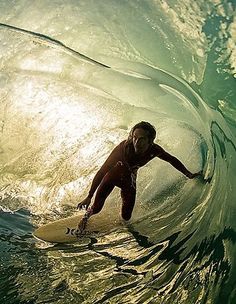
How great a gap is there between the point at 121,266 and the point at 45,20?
3.07 metres

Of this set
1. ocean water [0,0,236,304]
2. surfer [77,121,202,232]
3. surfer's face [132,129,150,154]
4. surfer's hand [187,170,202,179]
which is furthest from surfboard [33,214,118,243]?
surfer's face [132,129,150,154]

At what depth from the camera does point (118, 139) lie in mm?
5867

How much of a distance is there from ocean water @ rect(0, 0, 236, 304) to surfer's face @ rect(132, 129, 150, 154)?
3.27ft

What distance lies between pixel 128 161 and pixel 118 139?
5.07ft

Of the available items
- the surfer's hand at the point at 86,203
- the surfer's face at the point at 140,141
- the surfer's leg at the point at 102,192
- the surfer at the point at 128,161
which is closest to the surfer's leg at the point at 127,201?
the surfer at the point at 128,161

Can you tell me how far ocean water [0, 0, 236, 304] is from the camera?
5.09m

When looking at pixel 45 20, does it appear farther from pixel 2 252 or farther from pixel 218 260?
pixel 218 260

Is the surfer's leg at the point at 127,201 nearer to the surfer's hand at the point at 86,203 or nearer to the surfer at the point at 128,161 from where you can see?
the surfer at the point at 128,161

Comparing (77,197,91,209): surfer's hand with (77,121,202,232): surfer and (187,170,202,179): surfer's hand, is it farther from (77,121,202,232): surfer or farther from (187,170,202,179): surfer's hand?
(187,170,202,179): surfer's hand

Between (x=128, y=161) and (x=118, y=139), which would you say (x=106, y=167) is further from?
(x=118, y=139)

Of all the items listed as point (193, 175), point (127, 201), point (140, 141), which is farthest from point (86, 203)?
point (193, 175)

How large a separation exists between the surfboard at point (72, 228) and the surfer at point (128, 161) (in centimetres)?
42

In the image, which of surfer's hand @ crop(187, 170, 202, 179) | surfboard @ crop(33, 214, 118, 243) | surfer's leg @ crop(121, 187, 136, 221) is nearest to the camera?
surfer's leg @ crop(121, 187, 136, 221)

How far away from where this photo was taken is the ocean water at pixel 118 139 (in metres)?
5.09
